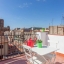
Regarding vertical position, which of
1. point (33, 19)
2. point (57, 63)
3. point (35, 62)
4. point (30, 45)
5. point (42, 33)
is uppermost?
point (33, 19)

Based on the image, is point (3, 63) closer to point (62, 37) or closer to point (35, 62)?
point (35, 62)

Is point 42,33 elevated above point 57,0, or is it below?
below

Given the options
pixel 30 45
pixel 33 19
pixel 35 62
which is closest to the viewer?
pixel 35 62

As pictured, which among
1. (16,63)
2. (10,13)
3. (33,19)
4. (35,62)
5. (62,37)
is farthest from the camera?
(33,19)

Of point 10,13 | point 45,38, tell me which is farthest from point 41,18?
point 45,38

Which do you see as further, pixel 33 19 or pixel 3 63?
pixel 33 19

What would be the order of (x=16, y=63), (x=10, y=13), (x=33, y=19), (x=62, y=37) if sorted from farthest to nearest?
1. (x=33, y=19)
2. (x=10, y=13)
3. (x=62, y=37)
4. (x=16, y=63)

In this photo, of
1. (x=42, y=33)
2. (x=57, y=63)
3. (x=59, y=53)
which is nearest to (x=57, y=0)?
(x=42, y=33)

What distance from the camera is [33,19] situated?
22312 mm

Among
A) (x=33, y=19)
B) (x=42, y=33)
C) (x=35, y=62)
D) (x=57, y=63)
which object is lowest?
(x=57, y=63)

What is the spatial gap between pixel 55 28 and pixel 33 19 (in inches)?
458

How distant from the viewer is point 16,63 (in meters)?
3.01

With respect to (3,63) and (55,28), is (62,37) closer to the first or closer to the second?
(3,63)

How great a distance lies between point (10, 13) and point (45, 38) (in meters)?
12.6
